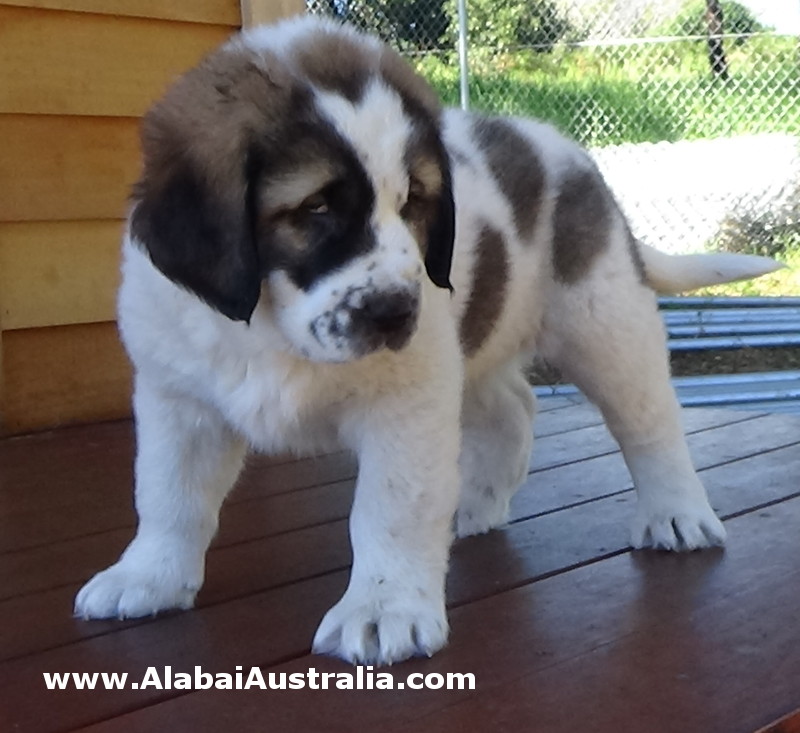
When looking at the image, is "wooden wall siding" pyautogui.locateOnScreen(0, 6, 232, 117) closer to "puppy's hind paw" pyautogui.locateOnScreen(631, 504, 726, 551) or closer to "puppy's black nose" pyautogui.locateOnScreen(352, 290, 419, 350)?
"puppy's hind paw" pyautogui.locateOnScreen(631, 504, 726, 551)

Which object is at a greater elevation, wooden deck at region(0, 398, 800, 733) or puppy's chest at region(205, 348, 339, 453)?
puppy's chest at region(205, 348, 339, 453)

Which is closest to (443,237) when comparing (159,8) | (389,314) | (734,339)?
(389,314)

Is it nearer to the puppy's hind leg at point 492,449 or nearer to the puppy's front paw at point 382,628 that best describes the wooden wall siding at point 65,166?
the puppy's hind leg at point 492,449

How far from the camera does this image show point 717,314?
684 centimetres

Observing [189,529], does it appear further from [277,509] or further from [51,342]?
[51,342]

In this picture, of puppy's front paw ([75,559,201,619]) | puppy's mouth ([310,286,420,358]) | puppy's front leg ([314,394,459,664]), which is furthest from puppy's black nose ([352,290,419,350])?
puppy's front paw ([75,559,201,619])

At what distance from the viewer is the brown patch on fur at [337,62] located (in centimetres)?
227

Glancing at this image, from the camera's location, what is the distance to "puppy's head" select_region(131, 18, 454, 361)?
2180 mm

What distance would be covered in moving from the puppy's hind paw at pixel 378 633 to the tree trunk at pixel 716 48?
24.1 feet

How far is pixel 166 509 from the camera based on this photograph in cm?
270

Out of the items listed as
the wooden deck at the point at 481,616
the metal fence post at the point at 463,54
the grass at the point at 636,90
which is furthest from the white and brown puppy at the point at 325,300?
the grass at the point at 636,90

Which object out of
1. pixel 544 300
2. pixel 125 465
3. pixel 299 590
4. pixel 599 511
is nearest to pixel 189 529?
pixel 299 590

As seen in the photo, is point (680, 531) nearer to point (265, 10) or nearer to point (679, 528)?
point (679, 528)

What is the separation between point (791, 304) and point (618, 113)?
9.22ft
